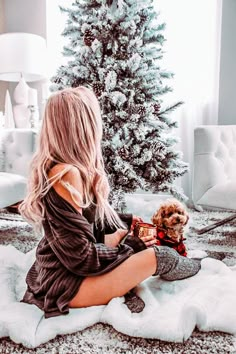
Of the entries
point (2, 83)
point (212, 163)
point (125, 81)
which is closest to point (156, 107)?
point (125, 81)

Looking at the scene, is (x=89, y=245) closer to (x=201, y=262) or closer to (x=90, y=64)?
(x=201, y=262)

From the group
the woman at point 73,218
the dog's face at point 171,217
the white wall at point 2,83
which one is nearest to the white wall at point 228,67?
the white wall at point 2,83

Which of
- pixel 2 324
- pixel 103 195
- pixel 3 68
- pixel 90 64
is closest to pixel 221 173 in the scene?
pixel 90 64

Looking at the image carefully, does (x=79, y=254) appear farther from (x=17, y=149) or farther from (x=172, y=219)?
(x=17, y=149)

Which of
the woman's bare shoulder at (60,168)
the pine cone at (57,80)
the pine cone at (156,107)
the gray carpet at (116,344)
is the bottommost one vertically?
the gray carpet at (116,344)

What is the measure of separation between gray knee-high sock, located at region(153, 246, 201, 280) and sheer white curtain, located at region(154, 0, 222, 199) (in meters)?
2.09

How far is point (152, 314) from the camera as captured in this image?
3.87 ft

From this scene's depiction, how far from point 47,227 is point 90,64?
1.38m

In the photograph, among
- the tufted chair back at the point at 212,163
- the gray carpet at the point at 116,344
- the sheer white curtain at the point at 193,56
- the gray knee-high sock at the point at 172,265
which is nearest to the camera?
the gray carpet at the point at 116,344

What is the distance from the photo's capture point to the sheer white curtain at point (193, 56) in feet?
11.4

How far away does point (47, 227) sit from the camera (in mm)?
1245

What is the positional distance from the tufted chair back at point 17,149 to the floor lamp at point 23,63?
28.0 inches

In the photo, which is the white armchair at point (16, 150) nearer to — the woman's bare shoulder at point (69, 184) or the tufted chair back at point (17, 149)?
the tufted chair back at point (17, 149)

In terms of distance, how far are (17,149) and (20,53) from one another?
107 cm
